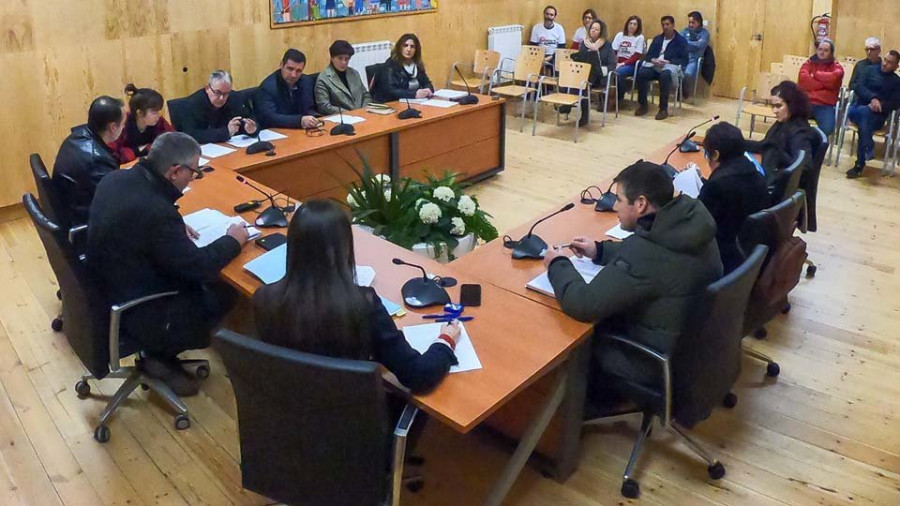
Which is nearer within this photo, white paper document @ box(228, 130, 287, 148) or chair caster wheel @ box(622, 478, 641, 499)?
chair caster wheel @ box(622, 478, 641, 499)

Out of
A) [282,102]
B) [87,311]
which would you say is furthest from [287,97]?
[87,311]

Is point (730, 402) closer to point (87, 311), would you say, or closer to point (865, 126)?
point (87, 311)

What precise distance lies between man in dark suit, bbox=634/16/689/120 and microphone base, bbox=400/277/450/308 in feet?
20.5

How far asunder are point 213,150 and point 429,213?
5.42ft

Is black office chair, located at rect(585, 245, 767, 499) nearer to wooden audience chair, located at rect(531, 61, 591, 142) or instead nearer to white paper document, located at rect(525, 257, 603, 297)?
white paper document, located at rect(525, 257, 603, 297)

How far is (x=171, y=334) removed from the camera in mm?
3021

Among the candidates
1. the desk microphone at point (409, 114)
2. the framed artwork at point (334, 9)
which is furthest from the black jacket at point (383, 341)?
the framed artwork at point (334, 9)

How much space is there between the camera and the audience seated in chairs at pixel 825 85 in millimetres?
6543

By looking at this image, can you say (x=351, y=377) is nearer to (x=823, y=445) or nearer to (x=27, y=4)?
(x=823, y=445)

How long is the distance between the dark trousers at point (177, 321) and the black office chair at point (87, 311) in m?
0.04

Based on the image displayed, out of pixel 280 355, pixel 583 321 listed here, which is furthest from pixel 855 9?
pixel 280 355

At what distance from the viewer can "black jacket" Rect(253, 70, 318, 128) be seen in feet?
17.0

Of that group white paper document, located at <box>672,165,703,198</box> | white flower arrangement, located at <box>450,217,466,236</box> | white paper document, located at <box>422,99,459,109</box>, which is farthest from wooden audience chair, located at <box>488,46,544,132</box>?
white flower arrangement, located at <box>450,217,466,236</box>

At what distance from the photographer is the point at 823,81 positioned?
6.58 meters
